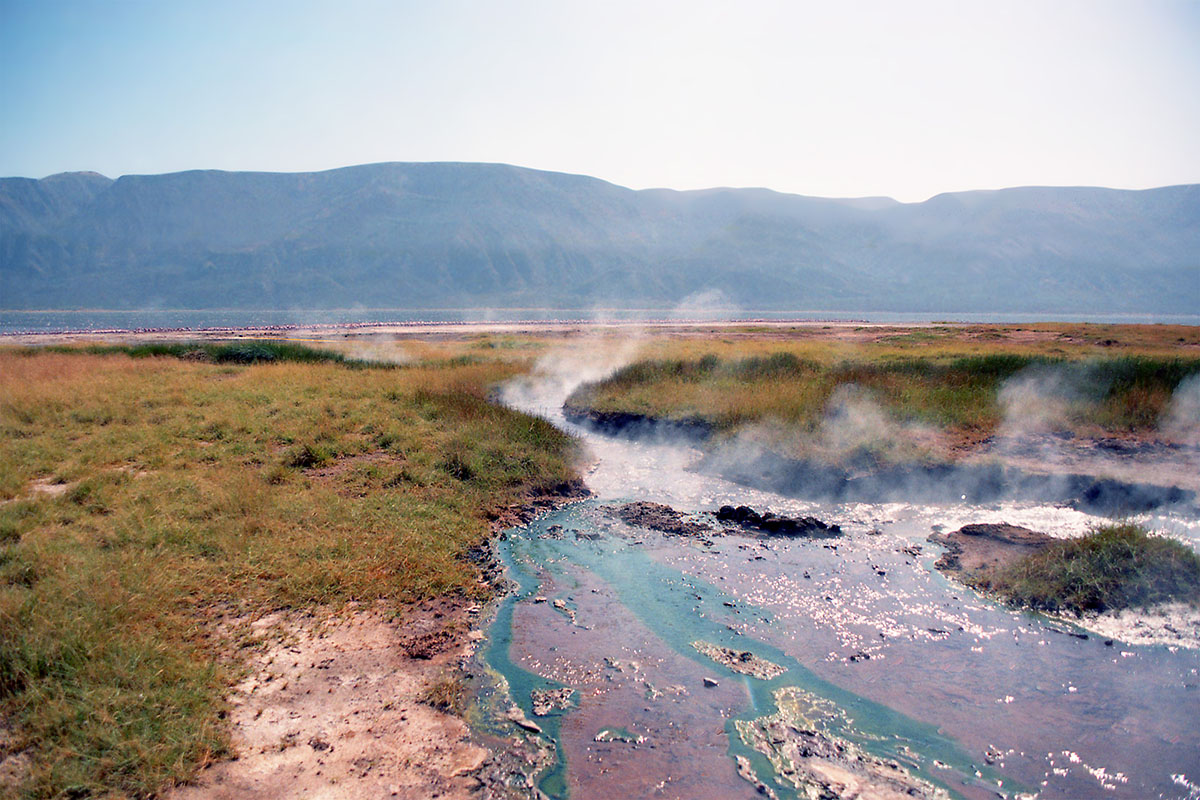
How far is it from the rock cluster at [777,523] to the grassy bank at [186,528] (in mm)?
3568

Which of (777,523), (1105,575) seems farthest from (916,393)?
(1105,575)

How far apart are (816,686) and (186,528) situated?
25.3 ft

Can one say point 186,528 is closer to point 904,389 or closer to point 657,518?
point 657,518

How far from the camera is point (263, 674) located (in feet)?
19.1

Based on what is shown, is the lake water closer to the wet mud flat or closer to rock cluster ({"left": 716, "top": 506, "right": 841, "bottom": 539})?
rock cluster ({"left": 716, "top": 506, "right": 841, "bottom": 539})

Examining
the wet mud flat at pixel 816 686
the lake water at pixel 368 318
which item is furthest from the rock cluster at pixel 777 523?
the lake water at pixel 368 318

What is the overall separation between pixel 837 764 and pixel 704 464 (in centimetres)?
964

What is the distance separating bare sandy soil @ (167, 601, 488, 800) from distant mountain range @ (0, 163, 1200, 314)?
144 m

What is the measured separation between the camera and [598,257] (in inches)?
7018

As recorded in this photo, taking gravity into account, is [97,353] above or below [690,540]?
above

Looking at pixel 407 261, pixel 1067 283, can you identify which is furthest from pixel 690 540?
pixel 1067 283

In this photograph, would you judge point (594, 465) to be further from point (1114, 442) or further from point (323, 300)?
point (323, 300)

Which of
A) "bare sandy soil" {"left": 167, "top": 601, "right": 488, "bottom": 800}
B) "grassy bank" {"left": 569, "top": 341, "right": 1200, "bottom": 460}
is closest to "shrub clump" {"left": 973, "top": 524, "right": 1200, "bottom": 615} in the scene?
"grassy bank" {"left": 569, "top": 341, "right": 1200, "bottom": 460}

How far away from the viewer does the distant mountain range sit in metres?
157
